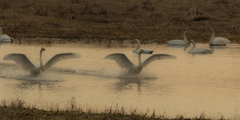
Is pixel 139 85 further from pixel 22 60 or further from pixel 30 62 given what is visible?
pixel 22 60

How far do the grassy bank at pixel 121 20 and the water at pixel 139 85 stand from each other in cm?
658

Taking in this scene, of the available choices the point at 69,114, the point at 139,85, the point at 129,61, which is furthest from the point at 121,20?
the point at 69,114

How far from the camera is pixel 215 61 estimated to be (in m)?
14.6

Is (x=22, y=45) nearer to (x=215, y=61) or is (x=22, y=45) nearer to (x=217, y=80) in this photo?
(x=215, y=61)

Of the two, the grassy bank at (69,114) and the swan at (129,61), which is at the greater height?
the swan at (129,61)

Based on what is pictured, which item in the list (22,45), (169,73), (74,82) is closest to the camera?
(74,82)

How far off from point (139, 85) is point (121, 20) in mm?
16263

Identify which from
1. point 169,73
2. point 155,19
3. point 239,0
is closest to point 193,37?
point 155,19

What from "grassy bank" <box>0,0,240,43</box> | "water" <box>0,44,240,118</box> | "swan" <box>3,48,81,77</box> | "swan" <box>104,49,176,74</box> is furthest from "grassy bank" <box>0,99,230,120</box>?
"grassy bank" <box>0,0,240,43</box>

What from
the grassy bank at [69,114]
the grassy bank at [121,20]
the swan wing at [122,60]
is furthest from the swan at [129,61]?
the grassy bank at [121,20]

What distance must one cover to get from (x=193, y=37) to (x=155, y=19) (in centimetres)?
552

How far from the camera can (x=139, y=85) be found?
34.0ft

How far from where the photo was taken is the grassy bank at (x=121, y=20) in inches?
863

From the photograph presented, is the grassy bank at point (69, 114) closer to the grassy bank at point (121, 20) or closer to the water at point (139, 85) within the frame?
the water at point (139, 85)
